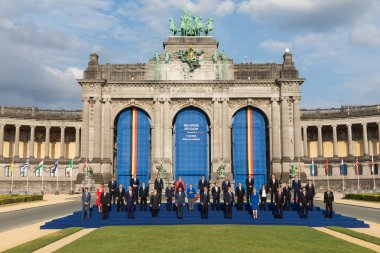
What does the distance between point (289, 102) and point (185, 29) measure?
2297 centimetres

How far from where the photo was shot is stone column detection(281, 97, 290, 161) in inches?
2672

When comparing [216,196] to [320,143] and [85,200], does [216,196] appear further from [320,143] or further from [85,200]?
[320,143]

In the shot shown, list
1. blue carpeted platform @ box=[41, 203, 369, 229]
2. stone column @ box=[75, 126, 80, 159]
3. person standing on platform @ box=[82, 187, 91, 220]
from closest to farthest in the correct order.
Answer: blue carpeted platform @ box=[41, 203, 369, 229]
person standing on platform @ box=[82, 187, 91, 220]
stone column @ box=[75, 126, 80, 159]

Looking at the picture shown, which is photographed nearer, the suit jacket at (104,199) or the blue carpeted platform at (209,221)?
the blue carpeted platform at (209,221)

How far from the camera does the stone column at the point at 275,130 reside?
2707 inches

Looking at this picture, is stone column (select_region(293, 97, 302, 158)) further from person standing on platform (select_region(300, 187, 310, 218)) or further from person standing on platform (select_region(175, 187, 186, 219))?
person standing on platform (select_region(175, 187, 186, 219))

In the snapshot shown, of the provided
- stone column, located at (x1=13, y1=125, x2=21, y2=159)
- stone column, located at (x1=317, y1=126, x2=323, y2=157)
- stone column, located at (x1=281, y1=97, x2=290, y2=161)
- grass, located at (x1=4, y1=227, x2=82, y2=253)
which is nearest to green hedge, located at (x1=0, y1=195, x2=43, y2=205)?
grass, located at (x1=4, y1=227, x2=82, y2=253)

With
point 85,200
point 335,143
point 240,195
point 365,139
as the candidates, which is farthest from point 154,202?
point 365,139

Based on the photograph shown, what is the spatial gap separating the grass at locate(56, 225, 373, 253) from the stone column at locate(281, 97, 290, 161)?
44.9 metres

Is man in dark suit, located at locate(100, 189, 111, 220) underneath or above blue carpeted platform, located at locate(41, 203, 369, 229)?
above

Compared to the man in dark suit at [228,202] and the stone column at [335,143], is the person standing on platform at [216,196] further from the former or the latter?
the stone column at [335,143]

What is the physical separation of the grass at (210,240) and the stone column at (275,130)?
45.5 m

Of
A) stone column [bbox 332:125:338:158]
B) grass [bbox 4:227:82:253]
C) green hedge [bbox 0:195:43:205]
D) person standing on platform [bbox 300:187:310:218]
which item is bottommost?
grass [bbox 4:227:82:253]

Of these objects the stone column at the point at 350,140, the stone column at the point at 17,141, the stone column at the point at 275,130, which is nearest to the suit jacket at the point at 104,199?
the stone column at the point at 275,130
